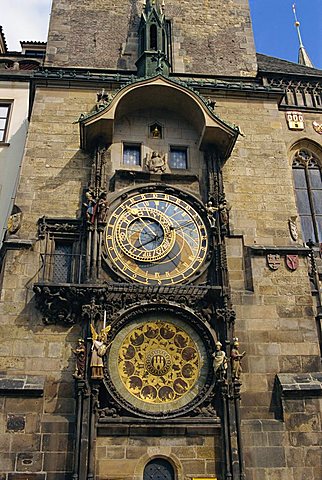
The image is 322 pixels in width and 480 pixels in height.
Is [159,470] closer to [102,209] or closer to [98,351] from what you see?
[98,351]

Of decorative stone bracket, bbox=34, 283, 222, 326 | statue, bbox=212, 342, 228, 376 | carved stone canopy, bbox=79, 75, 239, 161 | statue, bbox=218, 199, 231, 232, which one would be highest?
carved stone canopy, bbox=79, 75, 239, 161

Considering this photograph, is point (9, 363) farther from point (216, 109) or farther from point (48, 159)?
point (216, 109)

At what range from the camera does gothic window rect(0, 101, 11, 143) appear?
1652 cm

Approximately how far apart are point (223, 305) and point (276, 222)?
2731 mm

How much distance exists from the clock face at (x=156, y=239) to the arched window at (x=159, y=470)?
350 cm

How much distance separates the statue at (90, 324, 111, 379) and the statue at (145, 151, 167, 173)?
417cm

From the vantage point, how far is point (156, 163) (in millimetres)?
13125

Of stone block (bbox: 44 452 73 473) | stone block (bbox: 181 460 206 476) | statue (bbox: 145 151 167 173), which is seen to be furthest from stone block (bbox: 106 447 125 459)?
statue (bbox: 145 151 167 173)

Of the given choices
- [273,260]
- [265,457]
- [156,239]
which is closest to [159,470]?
[265,457]

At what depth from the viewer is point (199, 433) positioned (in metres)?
10.3

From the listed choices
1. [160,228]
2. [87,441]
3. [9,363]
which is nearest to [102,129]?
[160,228]

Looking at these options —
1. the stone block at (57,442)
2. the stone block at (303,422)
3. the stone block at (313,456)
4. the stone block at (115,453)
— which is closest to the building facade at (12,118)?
the stone block at (57,442)

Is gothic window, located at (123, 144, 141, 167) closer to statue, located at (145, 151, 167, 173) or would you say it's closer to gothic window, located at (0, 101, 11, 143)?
statue, located at (145, 151, 167, 173)

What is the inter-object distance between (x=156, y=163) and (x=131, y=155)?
28.5 inches
